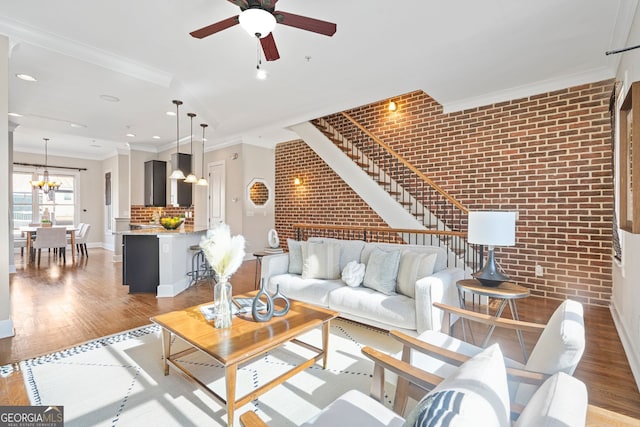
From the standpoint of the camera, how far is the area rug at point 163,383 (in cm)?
182

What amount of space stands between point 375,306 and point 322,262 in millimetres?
908

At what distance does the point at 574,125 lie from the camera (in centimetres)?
382

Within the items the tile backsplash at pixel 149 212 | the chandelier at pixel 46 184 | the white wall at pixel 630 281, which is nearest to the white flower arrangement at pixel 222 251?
the white wall at pixel 630 281

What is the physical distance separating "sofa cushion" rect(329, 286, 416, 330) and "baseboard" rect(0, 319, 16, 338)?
3005mm

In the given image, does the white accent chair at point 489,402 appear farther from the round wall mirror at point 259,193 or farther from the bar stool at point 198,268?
the round wall mirror at point 259,193

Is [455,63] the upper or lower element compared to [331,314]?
upper

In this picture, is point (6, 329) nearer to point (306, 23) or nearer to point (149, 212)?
point (306, 23)

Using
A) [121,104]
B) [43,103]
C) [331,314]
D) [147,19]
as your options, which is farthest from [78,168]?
[331,314]

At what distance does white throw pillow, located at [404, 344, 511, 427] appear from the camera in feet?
2.28

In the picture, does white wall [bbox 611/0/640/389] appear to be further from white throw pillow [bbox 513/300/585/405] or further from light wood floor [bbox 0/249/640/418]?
white throw pillow [bbox 513/300/585/405]

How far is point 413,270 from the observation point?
288 centimetres

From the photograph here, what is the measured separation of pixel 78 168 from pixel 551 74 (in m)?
11.2

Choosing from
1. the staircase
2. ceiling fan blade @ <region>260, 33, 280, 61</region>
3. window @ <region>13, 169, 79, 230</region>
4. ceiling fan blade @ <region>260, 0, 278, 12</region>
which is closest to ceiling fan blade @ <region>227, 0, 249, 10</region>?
ceiling fan blade @ <region>260, 0, 278, 12</region>

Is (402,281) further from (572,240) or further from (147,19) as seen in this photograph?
(147,19)
